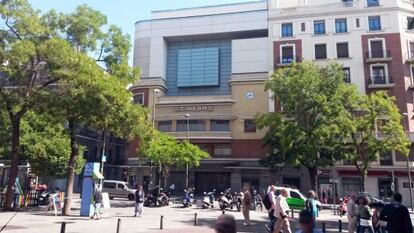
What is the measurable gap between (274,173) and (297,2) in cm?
2329

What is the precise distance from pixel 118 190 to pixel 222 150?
14.1 meters

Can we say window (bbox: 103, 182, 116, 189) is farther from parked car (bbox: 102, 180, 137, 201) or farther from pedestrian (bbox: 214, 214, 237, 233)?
pedestrian (bbox: 214, 214, 237, 233)

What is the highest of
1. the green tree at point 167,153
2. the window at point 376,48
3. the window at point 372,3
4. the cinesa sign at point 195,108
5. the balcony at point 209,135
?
the window at point 372,3

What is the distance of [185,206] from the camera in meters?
28.4

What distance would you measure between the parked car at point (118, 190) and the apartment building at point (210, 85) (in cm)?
498

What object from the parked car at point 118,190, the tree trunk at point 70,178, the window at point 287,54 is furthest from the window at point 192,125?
the tree trunk at point 70,178

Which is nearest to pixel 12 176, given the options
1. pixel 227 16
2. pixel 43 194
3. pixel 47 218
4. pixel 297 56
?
pixel 47 218

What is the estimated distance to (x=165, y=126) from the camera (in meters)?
46.3

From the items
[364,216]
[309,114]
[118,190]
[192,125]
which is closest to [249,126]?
[192,125]

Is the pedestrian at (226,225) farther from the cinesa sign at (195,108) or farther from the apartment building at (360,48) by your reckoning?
the cinesa sign at (195,108)

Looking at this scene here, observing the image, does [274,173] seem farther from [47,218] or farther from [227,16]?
[47,218]

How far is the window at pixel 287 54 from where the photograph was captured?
148 ft

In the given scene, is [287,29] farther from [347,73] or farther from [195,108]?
[195,108]

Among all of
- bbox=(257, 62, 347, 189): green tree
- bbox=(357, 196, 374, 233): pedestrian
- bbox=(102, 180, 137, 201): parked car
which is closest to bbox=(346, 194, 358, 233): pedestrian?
bbox=(357, 196, 374, 233): pedestrian
